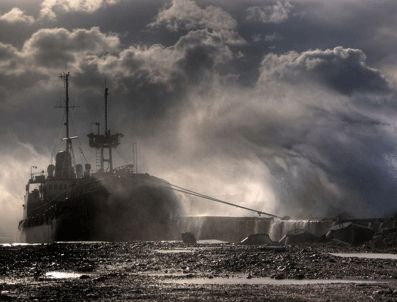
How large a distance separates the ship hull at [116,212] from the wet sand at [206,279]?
54748 millimetres

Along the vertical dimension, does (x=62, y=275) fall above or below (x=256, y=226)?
below

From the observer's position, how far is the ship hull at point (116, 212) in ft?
341

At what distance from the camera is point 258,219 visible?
310 ft

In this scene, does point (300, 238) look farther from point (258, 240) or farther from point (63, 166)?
point (63, 166)

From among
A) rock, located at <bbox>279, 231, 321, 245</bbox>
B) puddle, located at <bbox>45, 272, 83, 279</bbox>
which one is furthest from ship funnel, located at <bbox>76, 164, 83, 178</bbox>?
puddle, located at <bbox>45, 272, 83, 279</bbox>

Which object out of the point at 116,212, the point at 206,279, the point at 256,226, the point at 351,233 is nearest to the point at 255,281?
the point at 206,279

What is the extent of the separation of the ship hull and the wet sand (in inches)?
2155

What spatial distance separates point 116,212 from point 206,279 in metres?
71.2

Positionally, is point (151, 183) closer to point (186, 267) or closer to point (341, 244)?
point (341, 244)

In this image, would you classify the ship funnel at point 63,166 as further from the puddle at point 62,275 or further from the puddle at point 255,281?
the puddle at point 255,281

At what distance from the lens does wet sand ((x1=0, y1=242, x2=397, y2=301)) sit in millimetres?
26578

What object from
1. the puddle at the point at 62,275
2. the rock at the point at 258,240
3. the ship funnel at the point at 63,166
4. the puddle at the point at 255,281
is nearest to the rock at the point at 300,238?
the rock at the point at 258,240

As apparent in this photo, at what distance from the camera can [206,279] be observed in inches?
1326

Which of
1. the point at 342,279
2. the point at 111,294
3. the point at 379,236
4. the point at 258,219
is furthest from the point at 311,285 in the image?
the point at 258,219
